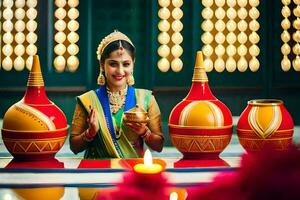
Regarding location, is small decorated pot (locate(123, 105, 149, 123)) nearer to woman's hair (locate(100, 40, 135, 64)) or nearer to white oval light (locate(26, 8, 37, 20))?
woman's hair (locate(100, 40, 135, 64))

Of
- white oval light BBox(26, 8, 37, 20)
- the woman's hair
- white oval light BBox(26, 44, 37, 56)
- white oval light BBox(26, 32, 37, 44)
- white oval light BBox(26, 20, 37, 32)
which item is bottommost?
the woman's hair

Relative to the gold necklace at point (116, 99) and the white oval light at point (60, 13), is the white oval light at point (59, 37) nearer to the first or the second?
the white oval light at point (60, 13)

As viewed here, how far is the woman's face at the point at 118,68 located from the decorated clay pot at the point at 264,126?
0.54 metres

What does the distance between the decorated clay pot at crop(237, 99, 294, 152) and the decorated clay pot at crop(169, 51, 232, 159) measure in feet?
0.18

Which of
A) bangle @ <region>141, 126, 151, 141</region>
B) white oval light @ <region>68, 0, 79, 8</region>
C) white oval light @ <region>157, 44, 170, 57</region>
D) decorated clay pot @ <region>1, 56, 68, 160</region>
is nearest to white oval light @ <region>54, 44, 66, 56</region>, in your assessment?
white oval light @ <region>68, 0, 79, 8</region>

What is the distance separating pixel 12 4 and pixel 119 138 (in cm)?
181

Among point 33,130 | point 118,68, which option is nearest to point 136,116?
point 33,130

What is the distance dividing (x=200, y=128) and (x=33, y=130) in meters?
0.44

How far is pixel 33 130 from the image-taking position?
140 cm

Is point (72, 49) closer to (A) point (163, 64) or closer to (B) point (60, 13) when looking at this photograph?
(B) point (60, 13)

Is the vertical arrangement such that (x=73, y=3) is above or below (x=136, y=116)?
above

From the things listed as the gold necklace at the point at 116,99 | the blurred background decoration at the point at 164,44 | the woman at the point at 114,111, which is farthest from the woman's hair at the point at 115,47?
the blurred background decoration at the point at 164,44

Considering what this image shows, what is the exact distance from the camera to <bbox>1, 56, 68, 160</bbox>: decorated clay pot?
1.40 m

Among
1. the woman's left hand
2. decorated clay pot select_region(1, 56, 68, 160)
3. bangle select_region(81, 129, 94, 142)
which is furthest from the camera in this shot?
bangle select_region(81, 129, 94, 142)
